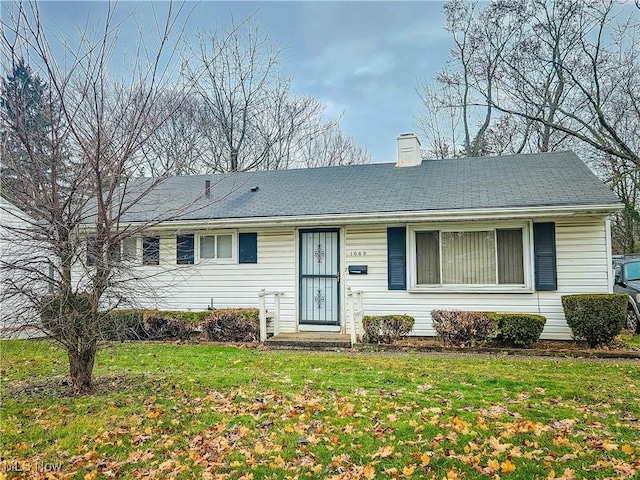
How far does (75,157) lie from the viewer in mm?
5027

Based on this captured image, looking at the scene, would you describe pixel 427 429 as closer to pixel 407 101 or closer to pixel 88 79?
pixel 88 79

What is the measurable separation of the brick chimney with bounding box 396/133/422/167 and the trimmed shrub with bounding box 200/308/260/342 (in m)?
5.76

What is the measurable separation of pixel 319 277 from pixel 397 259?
173 cm

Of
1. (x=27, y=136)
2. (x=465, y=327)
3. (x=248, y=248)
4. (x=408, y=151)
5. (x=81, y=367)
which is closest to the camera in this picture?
(x=27, y=136)

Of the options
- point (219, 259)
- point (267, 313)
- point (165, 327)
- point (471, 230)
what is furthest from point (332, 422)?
point (219, 259)

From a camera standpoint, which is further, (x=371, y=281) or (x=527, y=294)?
(x=371, y=281)

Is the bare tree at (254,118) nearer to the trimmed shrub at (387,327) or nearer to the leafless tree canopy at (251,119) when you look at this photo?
the leafless tree canopy at (251,119)

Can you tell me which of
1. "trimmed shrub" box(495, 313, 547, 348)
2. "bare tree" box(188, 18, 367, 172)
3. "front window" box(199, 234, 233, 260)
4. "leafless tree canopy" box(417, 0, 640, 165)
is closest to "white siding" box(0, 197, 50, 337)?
"front window" box(199, 234, 233, 260)

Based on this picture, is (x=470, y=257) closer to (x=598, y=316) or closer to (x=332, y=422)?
(x=598, y=316)

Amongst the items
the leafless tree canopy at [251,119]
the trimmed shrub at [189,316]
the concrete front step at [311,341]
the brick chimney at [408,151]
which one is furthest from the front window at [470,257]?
the leafless tree canopy at [251,119]

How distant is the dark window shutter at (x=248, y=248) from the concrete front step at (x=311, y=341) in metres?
1.94

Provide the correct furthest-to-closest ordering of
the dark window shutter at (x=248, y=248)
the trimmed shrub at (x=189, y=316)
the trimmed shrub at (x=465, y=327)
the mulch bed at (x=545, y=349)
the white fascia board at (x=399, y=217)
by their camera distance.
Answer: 1. the dark window shutter at (x=248, y=248)
2. the trimmed shrub at (x=189, y=316)
3. the white fascia board at (x=399, y=217)
4. the trimmed shrub at (x=465, y=327)
5. the mulch bed at (x=545, y=349)

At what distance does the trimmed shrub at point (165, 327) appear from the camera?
9.68 meters

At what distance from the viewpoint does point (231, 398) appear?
509 centimetres
